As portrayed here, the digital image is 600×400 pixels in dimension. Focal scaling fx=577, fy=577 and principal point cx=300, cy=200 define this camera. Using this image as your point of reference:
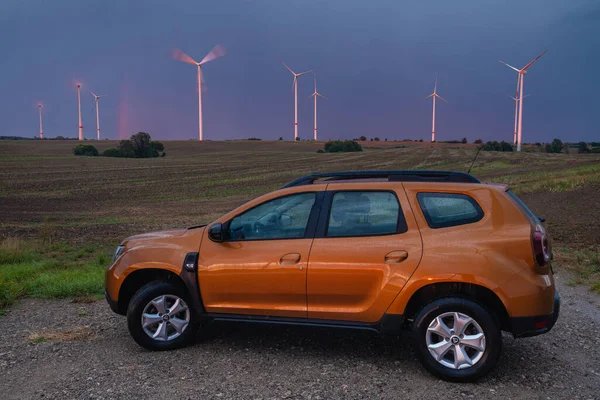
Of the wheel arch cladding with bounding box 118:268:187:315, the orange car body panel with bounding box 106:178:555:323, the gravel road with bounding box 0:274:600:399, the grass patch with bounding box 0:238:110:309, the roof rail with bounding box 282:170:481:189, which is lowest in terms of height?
the grass patch with bounding box 0:238:110:309

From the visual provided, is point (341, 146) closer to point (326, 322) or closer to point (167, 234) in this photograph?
point (167, 234)

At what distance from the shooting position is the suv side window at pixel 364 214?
207 inches

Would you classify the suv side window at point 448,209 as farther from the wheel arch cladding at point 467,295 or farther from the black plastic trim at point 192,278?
the black plastic trim at point 192,278

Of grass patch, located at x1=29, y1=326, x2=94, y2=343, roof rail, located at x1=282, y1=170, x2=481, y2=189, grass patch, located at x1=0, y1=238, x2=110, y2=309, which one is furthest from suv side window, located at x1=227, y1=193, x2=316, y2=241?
grass patch, located at x1=0, y1=238, x2=110, y2=309

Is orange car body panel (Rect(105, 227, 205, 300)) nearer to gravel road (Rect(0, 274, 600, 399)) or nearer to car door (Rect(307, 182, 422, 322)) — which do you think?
gravel road (Rect(0, 274, 600, 399))

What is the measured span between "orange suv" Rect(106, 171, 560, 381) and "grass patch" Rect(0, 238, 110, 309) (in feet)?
9.28

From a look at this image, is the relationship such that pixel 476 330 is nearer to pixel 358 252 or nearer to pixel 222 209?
pixel 358 252

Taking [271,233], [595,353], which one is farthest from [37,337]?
[595,353]

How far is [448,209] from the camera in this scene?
5.23 m

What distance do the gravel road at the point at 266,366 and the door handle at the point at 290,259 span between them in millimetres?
733

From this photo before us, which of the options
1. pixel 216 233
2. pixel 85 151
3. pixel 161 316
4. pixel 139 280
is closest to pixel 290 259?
pixel 216 233

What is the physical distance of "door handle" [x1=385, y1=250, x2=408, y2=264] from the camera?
5.06 meters

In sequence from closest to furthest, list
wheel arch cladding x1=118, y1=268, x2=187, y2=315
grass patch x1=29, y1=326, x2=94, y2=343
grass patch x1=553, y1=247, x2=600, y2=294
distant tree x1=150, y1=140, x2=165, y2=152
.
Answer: wheel arch cladding x1=118, y1=268, x2=187, y2=315
grass patch x1=29, y1=326, x2=94, y2=343
grass patch x1=553, y1=247, x2=600, y2=294
distant tree x1=150, y1=140, x2=165, y2=152

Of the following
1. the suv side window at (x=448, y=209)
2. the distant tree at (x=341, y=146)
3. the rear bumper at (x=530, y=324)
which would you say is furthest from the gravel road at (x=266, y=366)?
Result: the distant tree at (x=341, y=146)
